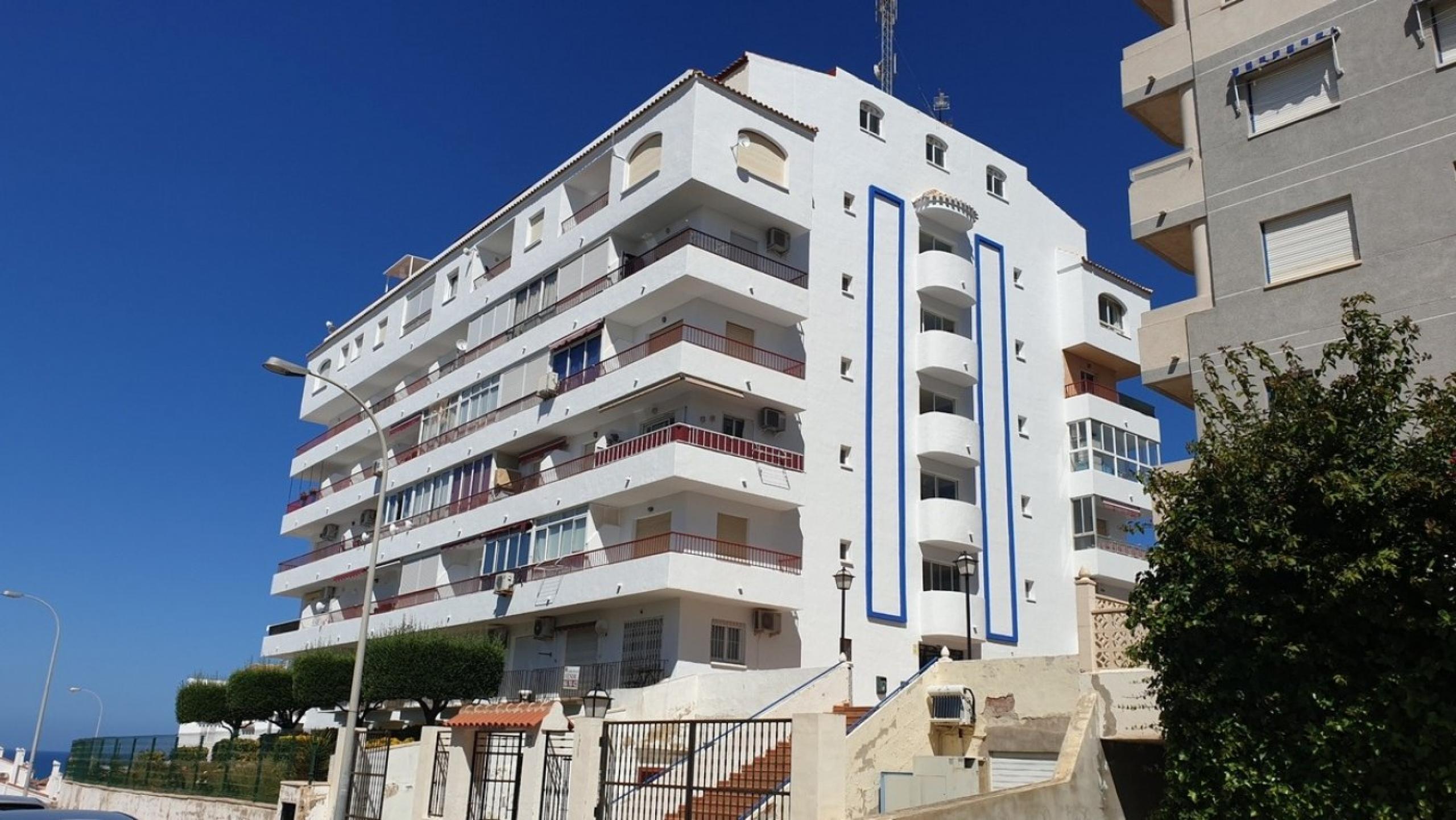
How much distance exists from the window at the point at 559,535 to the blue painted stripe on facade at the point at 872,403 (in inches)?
319

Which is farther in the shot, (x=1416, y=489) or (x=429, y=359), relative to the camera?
(x=429, y=359)

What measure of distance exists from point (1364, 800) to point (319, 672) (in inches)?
1190

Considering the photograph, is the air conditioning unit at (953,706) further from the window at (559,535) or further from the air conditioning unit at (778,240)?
the air conditioning unit at (778,240)

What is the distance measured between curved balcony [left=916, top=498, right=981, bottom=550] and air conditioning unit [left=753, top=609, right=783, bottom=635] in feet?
19.7

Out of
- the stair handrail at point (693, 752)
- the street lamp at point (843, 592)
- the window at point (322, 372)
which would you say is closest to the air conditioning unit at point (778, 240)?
the street lamp at point (843, 592)

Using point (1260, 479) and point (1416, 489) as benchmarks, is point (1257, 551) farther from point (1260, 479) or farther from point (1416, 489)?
point (1416, 489)

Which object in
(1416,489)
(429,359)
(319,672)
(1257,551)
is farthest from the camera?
(429,359)

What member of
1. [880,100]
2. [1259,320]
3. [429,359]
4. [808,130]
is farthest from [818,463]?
[429,359]

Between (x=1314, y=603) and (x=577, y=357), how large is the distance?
25.4m

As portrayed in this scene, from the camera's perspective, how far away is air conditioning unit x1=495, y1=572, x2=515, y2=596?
3328 cm

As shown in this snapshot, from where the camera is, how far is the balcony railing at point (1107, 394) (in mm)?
41250

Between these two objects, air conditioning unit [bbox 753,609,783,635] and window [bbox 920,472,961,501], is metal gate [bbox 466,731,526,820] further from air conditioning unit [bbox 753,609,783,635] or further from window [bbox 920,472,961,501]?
window [bbox 920,472,961,501]

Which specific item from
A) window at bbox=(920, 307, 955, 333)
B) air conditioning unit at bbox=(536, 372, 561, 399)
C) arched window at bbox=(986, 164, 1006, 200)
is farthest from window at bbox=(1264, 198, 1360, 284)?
arched window at bbox=(986, 164, 1006, 200)

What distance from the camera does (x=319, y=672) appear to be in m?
35.0
